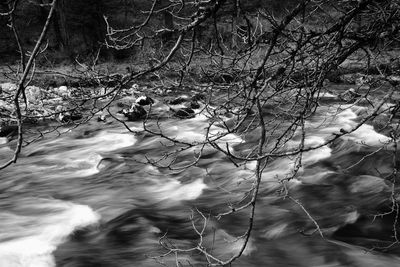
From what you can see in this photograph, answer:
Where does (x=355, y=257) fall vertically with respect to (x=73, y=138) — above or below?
below

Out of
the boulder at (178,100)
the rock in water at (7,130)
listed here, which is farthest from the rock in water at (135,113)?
the rock in water at (7,130)

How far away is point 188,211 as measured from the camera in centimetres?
572

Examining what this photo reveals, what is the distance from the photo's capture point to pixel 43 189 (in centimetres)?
678

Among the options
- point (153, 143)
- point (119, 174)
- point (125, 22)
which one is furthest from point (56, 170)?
point (125, 22)

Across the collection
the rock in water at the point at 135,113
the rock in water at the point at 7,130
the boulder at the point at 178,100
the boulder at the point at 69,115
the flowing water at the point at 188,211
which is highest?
the boulder at the point at 178,100

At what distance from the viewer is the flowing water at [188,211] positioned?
15.0 ft

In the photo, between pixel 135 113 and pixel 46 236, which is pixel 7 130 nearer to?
pixel 135 113

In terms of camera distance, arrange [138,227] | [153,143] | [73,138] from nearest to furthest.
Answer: [138,227], [153,143], [73,138]

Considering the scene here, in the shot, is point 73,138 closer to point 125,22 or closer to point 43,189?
point 43,189

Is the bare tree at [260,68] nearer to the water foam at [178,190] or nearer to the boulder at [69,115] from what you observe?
the boulder at [69,115]

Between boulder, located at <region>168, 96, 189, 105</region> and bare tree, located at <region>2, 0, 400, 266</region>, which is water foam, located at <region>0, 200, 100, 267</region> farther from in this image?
boulder, located at <region>168, 96, 189, 105</region>

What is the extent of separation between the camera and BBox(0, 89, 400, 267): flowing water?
4559 mm

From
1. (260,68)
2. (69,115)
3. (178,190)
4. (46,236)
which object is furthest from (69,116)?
(178,190)

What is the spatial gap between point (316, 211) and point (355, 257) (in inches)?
43.4
